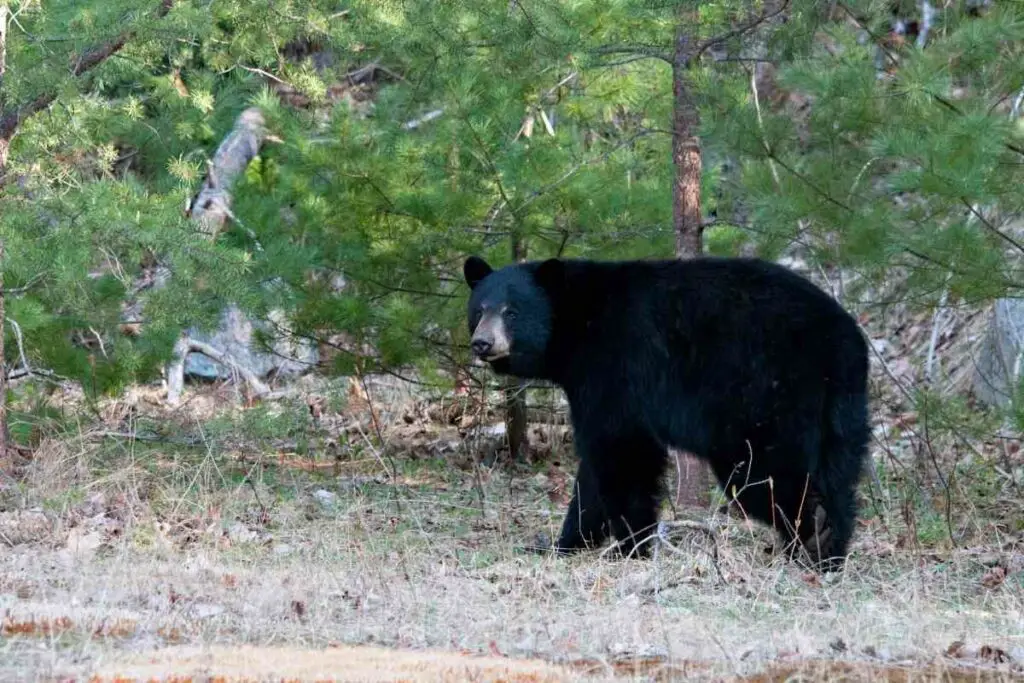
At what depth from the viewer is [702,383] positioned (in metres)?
7.23

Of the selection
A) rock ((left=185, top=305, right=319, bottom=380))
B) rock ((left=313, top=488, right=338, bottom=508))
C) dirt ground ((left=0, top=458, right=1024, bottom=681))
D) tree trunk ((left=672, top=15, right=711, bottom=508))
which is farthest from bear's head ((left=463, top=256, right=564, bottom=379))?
rock ((left=185, top=305, right=319, bottom=380))

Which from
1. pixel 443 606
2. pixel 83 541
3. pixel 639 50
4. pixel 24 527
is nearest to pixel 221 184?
pixel 639 50

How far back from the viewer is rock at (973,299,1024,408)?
37.4 feet

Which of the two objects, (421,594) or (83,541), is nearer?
(421,594)

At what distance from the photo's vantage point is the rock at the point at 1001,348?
11.4 meters

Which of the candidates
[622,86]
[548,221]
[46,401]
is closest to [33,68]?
[46,401]

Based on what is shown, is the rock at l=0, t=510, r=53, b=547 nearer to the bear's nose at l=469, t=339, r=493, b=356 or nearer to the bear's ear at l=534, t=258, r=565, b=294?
the bear's nose at l=469, t=339, r=493, b=356

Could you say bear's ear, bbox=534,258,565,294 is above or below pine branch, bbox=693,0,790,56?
below

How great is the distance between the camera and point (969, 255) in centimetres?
727

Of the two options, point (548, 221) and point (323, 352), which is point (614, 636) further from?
point (323, 352)

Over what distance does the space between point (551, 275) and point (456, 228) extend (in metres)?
2.07

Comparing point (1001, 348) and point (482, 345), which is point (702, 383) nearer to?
point (482, 345)

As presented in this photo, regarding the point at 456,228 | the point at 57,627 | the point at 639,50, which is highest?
the point at 639,50

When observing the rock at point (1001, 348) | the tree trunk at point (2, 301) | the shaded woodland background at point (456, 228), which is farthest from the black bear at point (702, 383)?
the rock at point (1001, 348)
